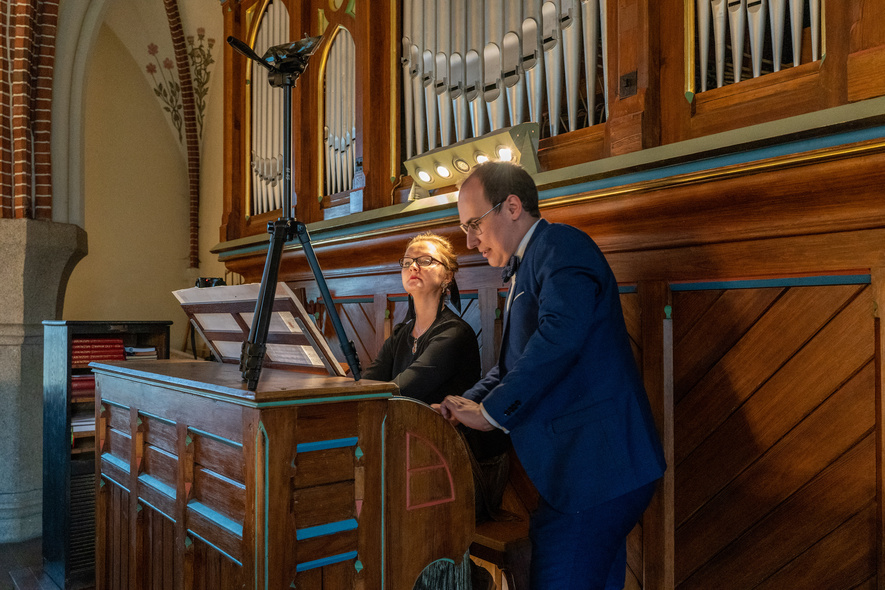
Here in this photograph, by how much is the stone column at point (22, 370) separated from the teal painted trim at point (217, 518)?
330cm

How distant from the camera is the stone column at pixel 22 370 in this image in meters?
4.34

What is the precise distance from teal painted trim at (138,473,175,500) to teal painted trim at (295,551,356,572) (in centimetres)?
62

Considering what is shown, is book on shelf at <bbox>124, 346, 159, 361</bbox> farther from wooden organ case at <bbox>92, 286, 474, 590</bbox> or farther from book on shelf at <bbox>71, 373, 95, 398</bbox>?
wooden organ case at <bbox>92, 286, 474, 590</bbox>

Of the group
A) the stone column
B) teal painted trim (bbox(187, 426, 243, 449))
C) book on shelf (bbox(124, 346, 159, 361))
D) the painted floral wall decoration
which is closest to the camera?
teal painted trim (bbox(187, 426, 243, 449))

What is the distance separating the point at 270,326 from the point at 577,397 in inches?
36.0

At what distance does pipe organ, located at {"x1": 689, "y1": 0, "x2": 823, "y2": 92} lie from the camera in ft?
6.14

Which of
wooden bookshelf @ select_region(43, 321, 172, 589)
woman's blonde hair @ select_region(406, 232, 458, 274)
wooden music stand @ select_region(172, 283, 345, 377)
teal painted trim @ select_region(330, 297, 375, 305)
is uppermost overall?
woman's blonde hair @ select_region(406, 232, 458, 274)

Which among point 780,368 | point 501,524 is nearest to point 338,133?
point 501,524

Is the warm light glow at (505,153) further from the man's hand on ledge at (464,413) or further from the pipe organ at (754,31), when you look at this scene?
A: the man's hand on ledge at (464,413)

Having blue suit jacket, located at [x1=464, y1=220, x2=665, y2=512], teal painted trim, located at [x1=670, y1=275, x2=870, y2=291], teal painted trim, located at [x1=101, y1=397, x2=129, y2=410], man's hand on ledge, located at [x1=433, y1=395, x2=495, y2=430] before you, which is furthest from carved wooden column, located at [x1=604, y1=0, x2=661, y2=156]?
teal painted trim, located at [x1=101, y1=397, x2=129, y2=410]

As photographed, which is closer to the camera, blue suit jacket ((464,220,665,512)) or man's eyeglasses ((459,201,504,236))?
blue suit jacket ((464,220,665,512))

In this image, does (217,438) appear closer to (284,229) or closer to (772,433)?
(284,229)

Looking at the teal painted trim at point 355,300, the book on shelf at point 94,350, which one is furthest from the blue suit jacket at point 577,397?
the book on shelf at point 94,350

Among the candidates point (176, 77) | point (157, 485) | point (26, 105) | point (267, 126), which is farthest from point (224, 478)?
point (176, 77)
